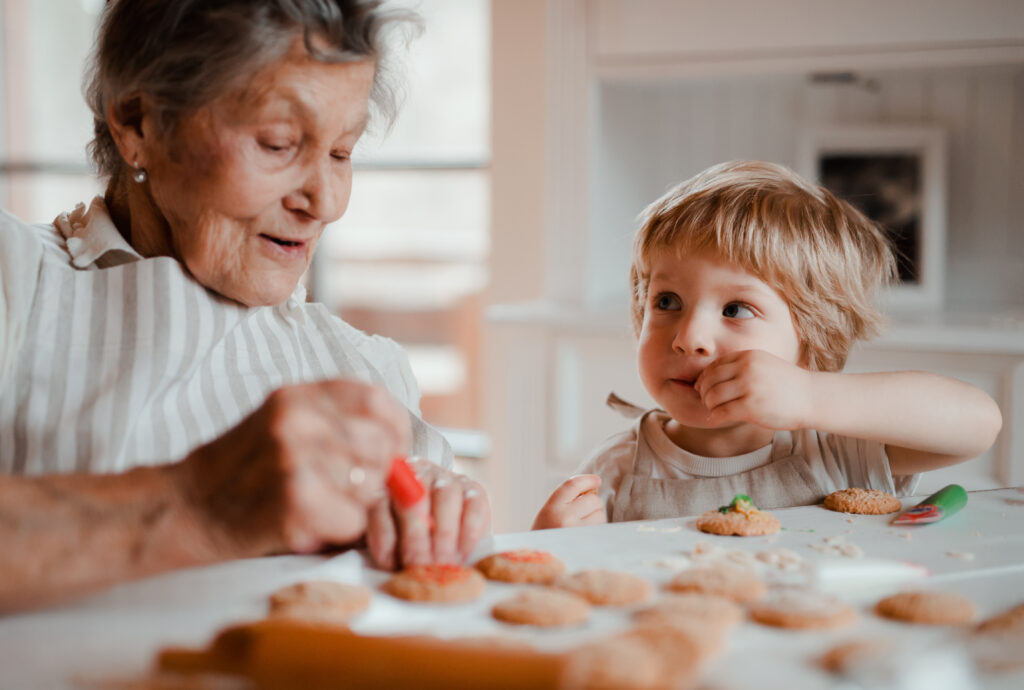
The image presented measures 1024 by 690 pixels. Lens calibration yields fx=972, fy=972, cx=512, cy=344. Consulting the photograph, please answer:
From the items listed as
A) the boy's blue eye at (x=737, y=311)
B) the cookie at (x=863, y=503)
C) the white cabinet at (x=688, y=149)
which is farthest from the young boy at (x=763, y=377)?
the white cabinet at (x=688, y=149)

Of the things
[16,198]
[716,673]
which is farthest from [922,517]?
[16,198]

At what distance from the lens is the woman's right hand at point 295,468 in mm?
629

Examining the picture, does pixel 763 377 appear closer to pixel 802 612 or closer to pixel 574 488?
pixel 574 488

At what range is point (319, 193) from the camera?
1009 millimetres

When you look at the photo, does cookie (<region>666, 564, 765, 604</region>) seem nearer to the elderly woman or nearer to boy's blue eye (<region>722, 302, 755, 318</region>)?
the elderly woman

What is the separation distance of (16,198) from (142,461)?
12.1 feet

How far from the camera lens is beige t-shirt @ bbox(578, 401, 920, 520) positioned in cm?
119

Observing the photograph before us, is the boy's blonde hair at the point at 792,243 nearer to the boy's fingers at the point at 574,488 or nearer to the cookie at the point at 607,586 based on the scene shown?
the boy's fingers at the point at 574,488

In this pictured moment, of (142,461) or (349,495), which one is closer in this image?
(349,495)

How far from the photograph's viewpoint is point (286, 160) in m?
1.00

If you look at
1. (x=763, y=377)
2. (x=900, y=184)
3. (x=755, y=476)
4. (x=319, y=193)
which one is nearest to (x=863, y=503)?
(x=763, y=377)

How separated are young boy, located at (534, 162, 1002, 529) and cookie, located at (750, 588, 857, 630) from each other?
0.39m

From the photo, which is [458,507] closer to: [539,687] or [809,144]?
[539,687]

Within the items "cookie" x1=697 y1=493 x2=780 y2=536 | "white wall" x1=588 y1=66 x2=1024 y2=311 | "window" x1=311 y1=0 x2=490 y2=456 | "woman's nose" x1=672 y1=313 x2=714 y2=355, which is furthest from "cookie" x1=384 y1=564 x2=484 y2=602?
"window" x1=311 y1=0 x2=490 y2=456
